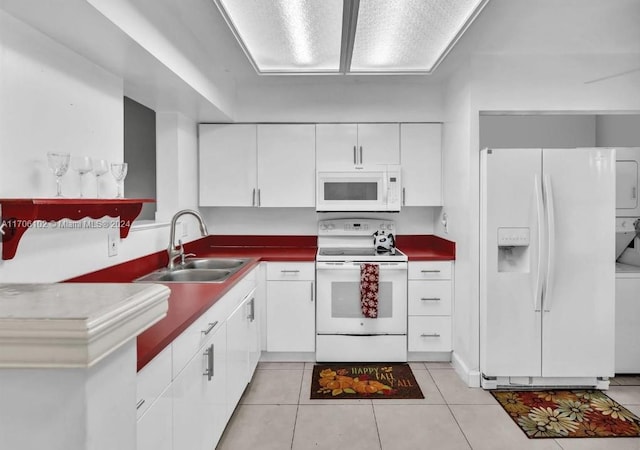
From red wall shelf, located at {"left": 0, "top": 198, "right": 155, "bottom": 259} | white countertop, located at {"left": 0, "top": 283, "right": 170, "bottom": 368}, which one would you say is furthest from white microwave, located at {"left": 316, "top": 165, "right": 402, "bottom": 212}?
white countertop, located at {"left": 0, "top": 283, "right": 170, "bottom": 368}

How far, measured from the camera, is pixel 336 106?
138 inches

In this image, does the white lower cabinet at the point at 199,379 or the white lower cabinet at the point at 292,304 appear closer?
the white lower cabinet at the point at 199,379

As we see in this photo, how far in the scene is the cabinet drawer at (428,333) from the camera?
322cm

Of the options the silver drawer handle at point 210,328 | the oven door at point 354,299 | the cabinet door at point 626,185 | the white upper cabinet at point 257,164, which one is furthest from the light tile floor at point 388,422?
the white upper cabinet at point 257,164

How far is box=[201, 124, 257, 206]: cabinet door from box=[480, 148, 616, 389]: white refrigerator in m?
1.92

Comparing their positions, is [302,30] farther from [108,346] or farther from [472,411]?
[472,411]

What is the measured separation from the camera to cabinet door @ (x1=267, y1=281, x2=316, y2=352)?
3227mm

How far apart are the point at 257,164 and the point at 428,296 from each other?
1831 mm

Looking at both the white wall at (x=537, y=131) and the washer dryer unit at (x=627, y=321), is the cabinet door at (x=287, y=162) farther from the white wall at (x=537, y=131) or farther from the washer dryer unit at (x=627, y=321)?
the washer dryer unit at (x=627, y=321)

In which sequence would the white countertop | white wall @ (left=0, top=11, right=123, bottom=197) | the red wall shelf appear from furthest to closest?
white wall @ (left=0, top=11, right=123, bottom=197) < the red wall shelf < the white countertop

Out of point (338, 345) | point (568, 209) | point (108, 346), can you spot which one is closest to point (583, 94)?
point (568, 209)

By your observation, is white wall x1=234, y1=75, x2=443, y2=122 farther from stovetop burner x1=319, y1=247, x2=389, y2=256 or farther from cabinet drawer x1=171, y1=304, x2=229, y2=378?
cabinet drawer x1=171, y1=304, x2=229, y2=378

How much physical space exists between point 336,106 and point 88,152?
2132mm

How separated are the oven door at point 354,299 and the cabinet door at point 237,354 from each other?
724 mm
